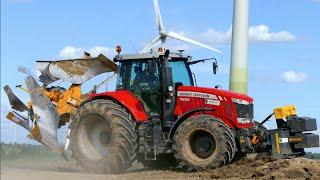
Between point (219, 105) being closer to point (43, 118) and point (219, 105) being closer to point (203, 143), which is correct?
point (203, 143)

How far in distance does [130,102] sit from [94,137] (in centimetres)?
131

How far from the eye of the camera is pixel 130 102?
1339cm

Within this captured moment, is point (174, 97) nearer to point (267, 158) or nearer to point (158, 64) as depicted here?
point (158, 64)

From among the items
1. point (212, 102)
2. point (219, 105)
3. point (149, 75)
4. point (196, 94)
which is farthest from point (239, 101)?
point (149, 75)

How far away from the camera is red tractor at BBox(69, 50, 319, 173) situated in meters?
12.3

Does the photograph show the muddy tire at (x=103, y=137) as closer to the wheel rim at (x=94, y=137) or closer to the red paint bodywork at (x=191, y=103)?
the wheel rim at (x=94, y=137)

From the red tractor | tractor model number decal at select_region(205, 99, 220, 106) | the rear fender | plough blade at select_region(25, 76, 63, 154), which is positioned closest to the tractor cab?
the red tractor

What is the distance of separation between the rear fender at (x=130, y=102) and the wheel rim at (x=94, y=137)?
1.84 feet

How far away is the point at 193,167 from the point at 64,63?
474 centimetres

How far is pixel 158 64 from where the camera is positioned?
1323cm

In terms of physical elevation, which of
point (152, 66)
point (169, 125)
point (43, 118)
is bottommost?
point (169, 125)

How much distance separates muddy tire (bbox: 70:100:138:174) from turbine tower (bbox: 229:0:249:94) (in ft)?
21.4

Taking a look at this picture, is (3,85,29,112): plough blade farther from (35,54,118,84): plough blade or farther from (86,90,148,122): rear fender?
(86,90,148,122): rear fender

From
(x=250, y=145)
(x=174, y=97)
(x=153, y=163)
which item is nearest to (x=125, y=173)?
(x=153, y=163)
